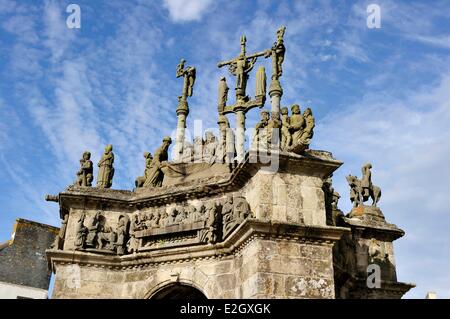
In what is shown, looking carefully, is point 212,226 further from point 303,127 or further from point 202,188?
point 303,127

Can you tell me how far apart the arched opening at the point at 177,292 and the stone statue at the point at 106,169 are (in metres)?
3.32

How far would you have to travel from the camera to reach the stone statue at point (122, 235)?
12.5 m

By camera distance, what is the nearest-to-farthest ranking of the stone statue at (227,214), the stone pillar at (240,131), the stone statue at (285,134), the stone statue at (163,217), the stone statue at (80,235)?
1. the stone statue at (285,134)
2. the stone statue at (227,214)
3. the stone statue at (163,217)
4. the stone statue at (80,235)
5. the stone pillar at (240,131)

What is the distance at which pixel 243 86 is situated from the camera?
1912 cm

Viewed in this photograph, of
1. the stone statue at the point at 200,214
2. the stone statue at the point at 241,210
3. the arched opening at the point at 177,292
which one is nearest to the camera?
the stone statue at the point at 241,210

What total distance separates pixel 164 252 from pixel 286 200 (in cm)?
313

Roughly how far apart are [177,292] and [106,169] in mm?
3805

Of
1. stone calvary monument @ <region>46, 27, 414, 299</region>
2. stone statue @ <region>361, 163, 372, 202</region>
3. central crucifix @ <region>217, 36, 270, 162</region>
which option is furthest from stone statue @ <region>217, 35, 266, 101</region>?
stone statue @ <region>361, 163, 372, 202</region>

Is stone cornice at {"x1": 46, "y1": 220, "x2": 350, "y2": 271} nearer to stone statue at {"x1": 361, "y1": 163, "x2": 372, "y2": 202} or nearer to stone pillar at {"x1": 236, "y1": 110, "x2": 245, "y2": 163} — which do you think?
stone statue at {"x1": 361, "y1": 163, "x2": 372, "y2": 202}

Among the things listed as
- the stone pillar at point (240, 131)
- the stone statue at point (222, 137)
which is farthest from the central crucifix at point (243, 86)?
the stone statue at point (222, 137)

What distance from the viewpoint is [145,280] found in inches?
471

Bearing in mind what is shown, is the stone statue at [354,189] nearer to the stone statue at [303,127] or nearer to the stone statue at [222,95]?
the stone statue at [303,127]

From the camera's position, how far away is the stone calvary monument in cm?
1002
